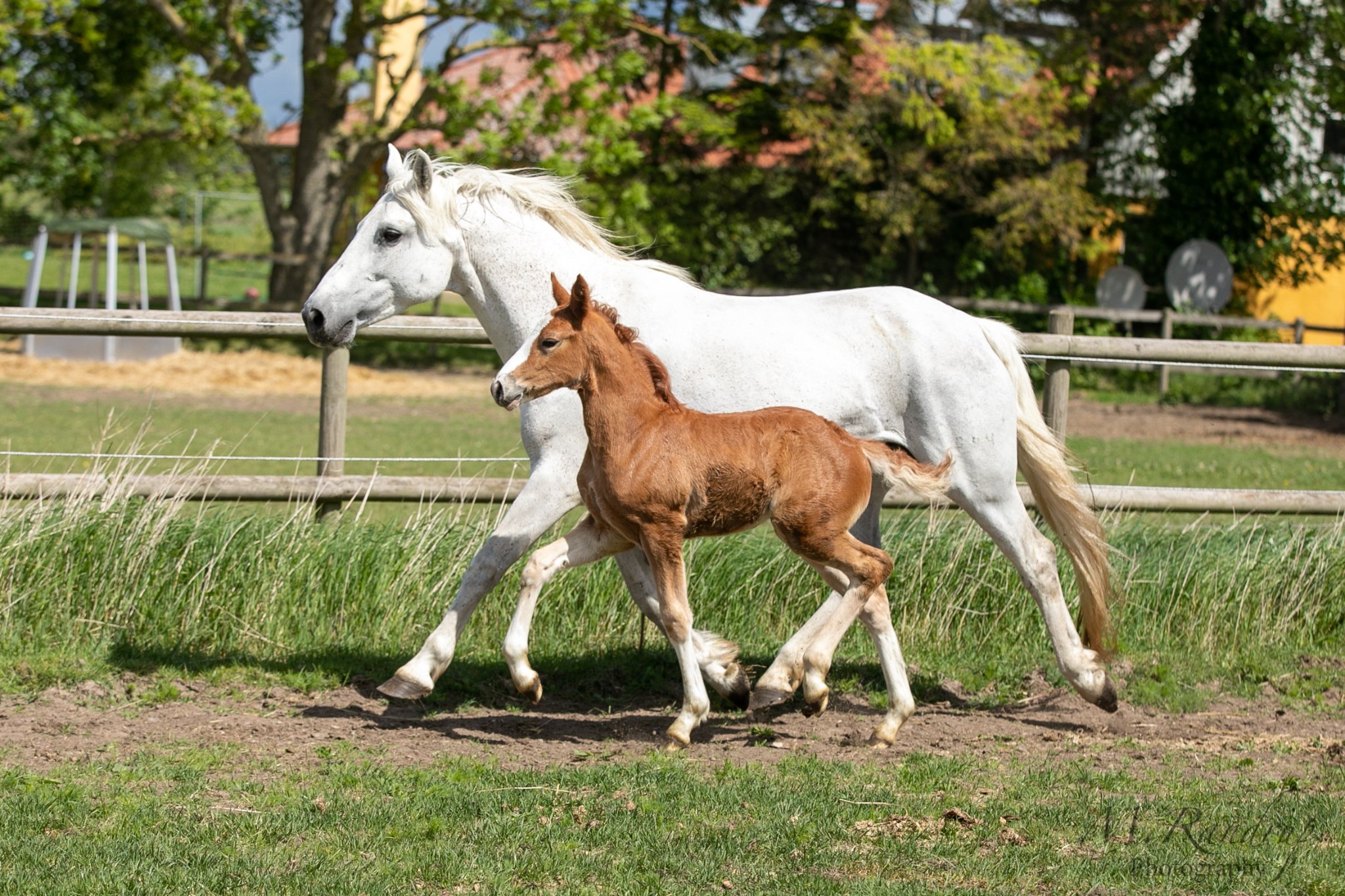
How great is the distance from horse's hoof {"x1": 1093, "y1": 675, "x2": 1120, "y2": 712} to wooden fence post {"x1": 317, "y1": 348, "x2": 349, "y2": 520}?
11.9ft

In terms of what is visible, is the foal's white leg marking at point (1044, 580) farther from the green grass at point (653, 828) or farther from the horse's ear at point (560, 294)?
the horse's ear at point (560, 294)

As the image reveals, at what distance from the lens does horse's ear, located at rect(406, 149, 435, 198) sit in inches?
203

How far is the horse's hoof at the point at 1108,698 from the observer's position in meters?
5.46

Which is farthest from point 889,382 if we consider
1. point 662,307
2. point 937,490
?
point 662,307

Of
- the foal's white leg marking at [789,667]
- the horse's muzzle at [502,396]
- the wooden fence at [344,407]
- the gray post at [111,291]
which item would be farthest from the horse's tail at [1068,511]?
the gray post at [111,291]

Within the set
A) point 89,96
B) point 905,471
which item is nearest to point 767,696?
point 905,471

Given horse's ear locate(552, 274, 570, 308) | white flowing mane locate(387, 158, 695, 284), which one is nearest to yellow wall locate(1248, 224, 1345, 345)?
white flowing mane locate(387, 158, 695, 284)

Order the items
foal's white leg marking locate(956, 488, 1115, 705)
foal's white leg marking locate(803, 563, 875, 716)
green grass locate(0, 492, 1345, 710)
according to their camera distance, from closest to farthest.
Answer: foal's white leg marking locate(803, 563, 875, 716)
foal's white leg marking locate(956, 488, 1115, 705)
green grass locate(0, 492, 1345, 710)

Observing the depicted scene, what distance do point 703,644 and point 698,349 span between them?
1194mm

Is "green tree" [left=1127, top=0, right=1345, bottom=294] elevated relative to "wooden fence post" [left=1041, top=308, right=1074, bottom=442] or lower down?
elevated

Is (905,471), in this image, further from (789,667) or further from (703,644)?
(703,644)

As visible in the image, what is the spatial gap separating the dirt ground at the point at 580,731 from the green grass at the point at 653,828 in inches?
7.7

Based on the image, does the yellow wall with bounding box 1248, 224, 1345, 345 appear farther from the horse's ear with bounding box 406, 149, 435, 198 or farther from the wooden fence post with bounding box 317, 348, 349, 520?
the horse's ear with bounding box 406, 149, 435, 198

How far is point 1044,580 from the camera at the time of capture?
550 centimetres
